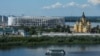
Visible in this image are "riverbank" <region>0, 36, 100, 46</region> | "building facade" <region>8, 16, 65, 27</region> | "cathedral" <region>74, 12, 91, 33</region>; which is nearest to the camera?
"riverbank" <region>0, 36, 100, 46</region>

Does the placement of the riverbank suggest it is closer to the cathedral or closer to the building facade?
the cathedral

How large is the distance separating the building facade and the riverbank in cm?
1438

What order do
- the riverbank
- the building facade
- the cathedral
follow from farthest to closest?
the building facade
the cathedral
the riverbank

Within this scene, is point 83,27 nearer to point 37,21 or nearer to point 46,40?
point 46,40

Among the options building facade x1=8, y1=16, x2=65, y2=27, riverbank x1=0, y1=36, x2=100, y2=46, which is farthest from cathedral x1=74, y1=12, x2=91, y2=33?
building facade x1=8, y1=16, x2=65, y2=27

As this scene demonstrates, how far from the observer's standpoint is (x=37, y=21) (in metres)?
40.1

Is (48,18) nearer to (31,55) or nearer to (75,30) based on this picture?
(75,30)

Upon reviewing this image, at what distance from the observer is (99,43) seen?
23531mm

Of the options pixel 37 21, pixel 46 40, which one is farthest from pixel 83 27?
pixel 37 21

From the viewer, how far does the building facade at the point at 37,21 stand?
39.8 metres

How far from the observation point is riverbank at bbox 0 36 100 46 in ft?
75.7

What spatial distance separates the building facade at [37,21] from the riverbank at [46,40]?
14381 mm

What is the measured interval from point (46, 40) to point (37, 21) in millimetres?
15823

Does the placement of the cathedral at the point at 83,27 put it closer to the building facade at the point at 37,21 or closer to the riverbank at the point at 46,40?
the riverbank at the point at 46,40
